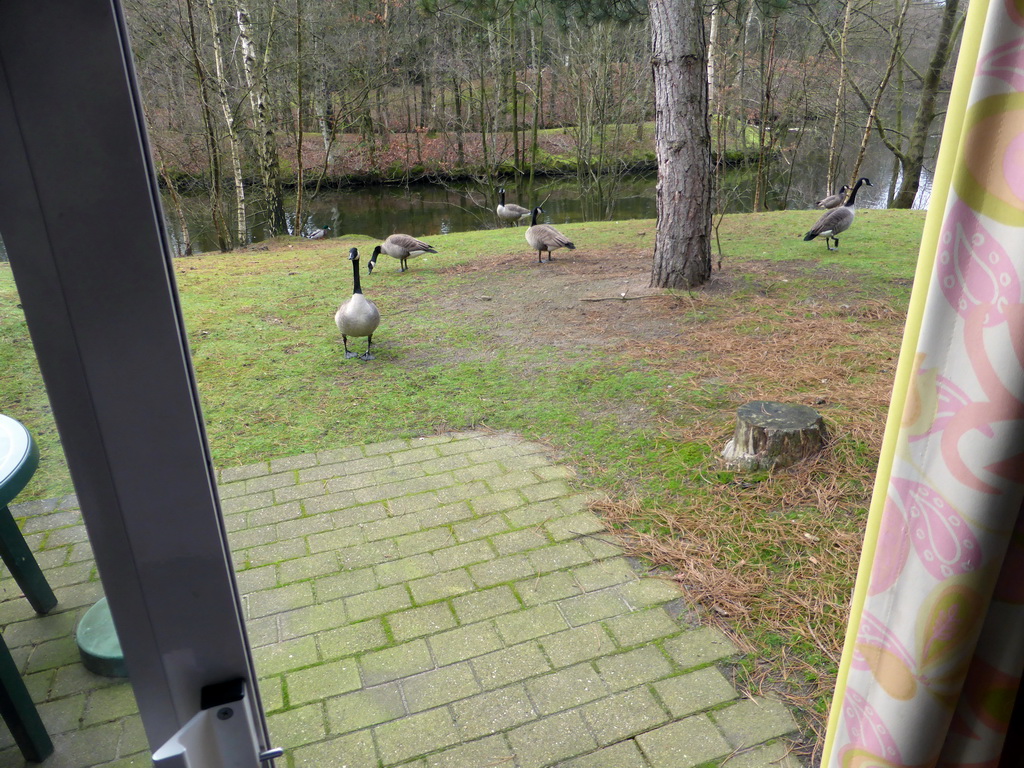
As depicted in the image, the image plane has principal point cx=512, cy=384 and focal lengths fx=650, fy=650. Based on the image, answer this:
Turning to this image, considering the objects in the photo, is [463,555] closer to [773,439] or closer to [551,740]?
[551,740]

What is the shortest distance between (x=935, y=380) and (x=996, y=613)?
0.29 metres

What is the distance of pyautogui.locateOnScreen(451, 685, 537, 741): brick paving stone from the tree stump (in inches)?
75.4

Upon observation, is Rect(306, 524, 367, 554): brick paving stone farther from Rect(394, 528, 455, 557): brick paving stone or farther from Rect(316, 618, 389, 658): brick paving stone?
Rect(316, 618, 389, 658): brick paving stone

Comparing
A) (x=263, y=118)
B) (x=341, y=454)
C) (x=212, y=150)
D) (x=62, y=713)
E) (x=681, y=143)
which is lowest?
(x=341, y=454)

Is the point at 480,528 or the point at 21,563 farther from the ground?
the point at 21,563

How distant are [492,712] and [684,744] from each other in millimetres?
631

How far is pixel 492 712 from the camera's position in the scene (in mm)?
2207

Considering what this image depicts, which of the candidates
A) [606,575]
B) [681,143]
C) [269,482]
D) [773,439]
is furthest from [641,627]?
[681,143]

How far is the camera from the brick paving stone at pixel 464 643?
2449mm

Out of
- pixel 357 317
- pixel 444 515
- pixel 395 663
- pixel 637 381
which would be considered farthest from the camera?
pixel 357 317

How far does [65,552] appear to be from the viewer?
73 cm

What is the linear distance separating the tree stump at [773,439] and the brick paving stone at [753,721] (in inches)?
61.8

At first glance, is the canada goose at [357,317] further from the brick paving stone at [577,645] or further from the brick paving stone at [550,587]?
the brick paving stone at [577,645]

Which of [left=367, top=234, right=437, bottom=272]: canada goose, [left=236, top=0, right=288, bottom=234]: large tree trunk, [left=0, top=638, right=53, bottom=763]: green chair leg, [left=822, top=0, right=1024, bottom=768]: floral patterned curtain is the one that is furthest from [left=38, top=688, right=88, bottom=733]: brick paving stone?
[left=236, top=0, right=288, bottom=234]: large tree trunk
